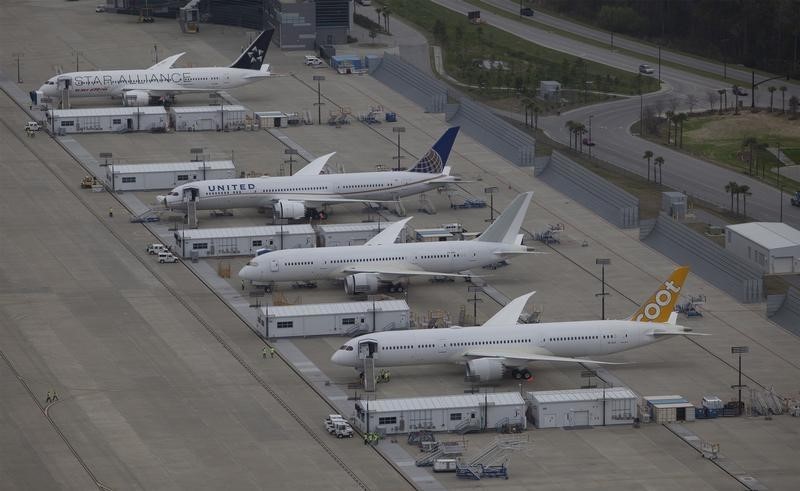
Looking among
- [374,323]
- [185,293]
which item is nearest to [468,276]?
Answer: [374,323]

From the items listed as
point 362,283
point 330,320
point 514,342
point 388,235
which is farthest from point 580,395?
point 388,235

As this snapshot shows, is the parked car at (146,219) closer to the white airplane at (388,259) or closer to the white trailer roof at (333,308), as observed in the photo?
the white airplane at (388,259)

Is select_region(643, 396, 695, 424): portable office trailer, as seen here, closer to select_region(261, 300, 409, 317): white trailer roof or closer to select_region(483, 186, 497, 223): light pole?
select_region(261, 300, 409, 317): white trailer roof

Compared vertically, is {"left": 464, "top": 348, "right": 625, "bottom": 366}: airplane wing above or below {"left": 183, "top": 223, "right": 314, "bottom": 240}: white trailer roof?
above

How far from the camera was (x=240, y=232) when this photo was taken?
164125 millimetres

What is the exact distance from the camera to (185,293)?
15300 centimetres

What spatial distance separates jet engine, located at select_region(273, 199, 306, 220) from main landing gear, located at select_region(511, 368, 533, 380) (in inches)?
1706

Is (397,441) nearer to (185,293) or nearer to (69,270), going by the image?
(185,293)

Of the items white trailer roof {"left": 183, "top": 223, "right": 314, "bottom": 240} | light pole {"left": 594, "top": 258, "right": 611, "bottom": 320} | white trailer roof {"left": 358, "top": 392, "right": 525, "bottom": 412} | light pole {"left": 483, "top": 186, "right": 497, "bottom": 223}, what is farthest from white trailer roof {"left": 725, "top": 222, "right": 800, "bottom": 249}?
white trailer roof {"left": 358, "top": 392, "right": 525, "bottom": 412}

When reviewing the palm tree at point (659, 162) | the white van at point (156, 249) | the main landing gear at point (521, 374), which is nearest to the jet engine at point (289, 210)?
the white van at point (156, 249)

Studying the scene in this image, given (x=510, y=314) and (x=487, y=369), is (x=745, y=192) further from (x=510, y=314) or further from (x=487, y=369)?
(x=487, y=369)

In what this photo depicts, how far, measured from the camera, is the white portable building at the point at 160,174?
601 feet

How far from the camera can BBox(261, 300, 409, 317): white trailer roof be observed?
142 meters

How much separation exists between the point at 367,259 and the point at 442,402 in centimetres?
2998
